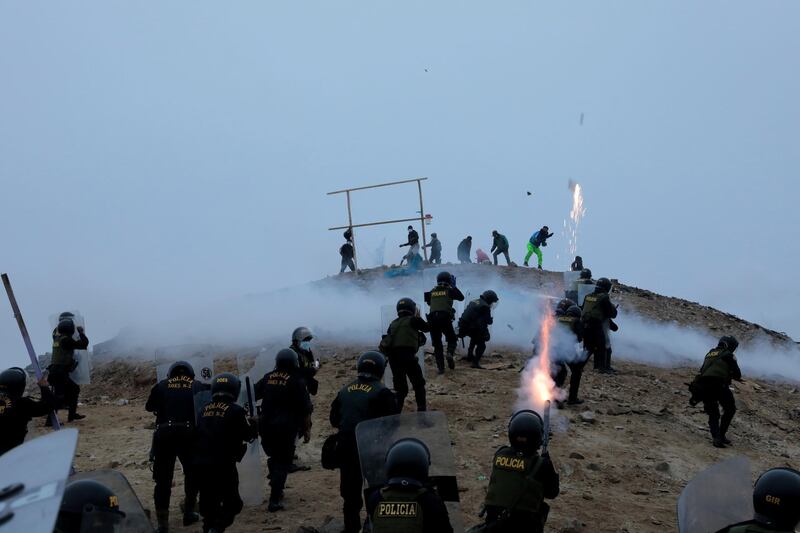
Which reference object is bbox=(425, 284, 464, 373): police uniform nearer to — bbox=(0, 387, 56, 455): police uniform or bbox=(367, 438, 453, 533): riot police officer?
bbox=(0, 387, 56, 455): police uniform

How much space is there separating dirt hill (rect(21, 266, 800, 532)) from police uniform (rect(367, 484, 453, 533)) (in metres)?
3.39

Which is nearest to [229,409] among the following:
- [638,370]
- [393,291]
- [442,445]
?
[442,445]

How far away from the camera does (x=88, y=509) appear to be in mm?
4469

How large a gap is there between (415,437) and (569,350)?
25.9 ft

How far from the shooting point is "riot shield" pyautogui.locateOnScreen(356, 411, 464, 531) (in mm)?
5473

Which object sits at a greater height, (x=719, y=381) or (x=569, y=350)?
(x=569, y=350)

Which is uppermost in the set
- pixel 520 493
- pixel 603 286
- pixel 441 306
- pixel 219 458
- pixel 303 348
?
pixel 303 348

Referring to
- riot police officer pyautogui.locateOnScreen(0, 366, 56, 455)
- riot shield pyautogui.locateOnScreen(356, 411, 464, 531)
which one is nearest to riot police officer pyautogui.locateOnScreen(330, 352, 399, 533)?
riot shield pyautogui.locateOnScreen(356, 411, 464, 531)

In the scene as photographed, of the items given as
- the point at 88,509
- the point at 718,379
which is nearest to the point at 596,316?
the point at 718,379

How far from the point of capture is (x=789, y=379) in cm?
1991

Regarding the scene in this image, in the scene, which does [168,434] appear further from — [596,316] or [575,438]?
[596,316]

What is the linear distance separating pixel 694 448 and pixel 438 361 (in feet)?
16.0

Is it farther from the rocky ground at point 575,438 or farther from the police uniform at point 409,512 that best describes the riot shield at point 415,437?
the rocky ground at point 575,438

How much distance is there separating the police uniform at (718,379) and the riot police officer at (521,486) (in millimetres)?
7116
